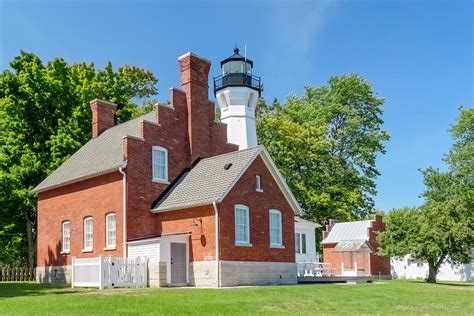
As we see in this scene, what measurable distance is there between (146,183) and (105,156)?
3772 mm

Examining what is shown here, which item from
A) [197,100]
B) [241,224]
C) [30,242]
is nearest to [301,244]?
[197,100]

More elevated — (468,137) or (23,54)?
(23,54)

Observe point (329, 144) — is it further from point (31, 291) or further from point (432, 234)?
point (31, 291)

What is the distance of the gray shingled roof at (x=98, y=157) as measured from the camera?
29.3 metres

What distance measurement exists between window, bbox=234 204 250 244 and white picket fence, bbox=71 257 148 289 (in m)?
4.30

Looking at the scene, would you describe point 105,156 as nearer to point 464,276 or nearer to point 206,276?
point 206,276

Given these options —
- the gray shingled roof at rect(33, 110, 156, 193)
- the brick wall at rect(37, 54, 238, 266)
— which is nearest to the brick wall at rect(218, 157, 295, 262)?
the brick wall at rect(37, 54, 238, 266)

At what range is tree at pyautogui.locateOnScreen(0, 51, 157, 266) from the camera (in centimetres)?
3800

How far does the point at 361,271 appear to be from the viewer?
43.7 meters

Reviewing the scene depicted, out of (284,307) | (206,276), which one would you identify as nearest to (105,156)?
(206,276)

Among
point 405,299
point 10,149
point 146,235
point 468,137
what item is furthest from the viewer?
point 468,137

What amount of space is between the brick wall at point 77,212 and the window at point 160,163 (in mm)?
1932

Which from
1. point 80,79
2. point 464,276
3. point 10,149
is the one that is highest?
point 80,79

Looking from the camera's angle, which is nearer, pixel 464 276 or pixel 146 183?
pixel 146 183
